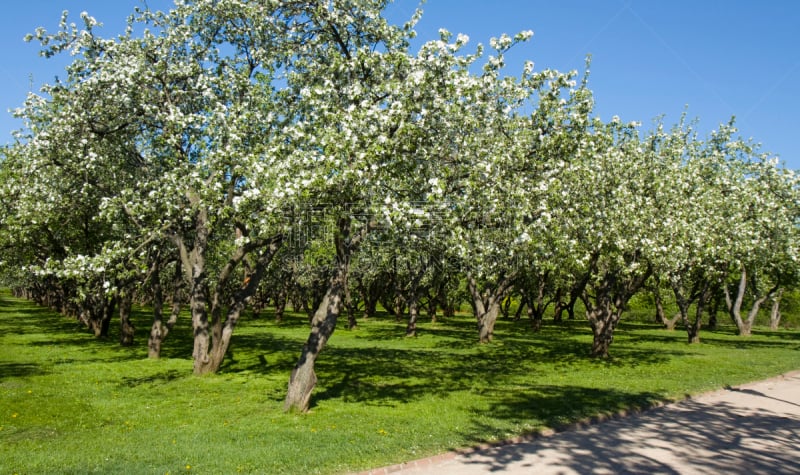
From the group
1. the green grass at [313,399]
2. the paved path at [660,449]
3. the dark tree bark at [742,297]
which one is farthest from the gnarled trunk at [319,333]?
the dark tree bark at [742,297]

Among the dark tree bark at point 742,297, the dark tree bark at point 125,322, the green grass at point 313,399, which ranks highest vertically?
the dark tree bark at point 742,297

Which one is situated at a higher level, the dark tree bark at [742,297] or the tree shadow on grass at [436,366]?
the dark tree bark at [742,297]

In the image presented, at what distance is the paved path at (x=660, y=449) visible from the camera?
958cm

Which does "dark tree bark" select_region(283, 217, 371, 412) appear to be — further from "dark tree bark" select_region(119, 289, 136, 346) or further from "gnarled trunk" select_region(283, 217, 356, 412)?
"dark tree bark" select_region(119, 289, 136, 346)

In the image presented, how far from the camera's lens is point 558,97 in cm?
1476

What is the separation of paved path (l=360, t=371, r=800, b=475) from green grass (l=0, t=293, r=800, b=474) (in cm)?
64

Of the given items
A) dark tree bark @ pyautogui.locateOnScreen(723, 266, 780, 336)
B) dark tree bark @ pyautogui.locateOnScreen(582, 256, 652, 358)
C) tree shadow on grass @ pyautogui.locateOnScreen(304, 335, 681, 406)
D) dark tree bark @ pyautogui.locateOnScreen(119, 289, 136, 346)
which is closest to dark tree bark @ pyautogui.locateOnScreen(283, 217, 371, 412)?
tree shadow on grass @ pyautogui.locateOnScreen(304, 335, 681, 406)

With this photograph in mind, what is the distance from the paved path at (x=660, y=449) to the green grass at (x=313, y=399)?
0.64m

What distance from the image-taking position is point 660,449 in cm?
1068

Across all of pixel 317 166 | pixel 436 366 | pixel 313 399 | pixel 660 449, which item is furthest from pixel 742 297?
pixel 317 166

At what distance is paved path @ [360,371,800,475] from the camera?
377 inches

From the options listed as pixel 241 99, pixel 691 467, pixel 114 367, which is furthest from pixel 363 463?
pixel 114 367

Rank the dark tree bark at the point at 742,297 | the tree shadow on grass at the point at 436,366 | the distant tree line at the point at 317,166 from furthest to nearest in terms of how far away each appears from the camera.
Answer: the dark tree bark at the point at 742,297, the tree shadow on grass at the point at 436,366, the distant tree line at the point at 317,166

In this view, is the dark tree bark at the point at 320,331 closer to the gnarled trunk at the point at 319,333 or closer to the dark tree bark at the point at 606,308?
the gnarled trunk at the point at 319,333
